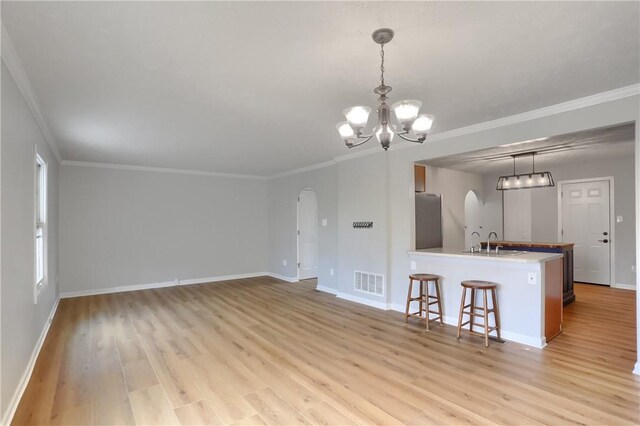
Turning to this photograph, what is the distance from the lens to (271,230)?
27.0 feet

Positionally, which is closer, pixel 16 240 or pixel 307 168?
pixel 16 240

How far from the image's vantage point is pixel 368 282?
5418 millimetres

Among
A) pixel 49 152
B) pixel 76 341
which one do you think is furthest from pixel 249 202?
pixel 76 341

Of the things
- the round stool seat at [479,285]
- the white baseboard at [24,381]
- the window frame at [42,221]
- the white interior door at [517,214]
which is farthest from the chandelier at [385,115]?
the white interior door at [517,214]

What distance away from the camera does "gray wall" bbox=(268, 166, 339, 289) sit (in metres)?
6.36

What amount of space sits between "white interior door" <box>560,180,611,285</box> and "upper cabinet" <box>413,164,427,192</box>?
3.96 metres

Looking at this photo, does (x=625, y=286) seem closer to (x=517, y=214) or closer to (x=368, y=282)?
(x=517, y=214)

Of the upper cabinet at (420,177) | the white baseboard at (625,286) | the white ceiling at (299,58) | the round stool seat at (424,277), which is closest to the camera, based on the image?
the white ceiling at (299,58)

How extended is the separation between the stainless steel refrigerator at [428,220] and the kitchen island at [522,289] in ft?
2.51

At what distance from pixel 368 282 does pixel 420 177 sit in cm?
185

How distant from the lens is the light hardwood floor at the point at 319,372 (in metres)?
2.37

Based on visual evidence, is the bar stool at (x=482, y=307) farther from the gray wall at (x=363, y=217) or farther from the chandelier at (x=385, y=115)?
the chandelier at (x=385, y=115)

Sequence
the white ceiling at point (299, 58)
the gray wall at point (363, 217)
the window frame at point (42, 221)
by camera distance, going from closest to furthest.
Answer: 1. the white ceiling at point (299, 58)
2. the window frame at point (42, 221)
3. the gray wall at point (363, 217)

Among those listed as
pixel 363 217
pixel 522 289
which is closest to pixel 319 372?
pixel 522 289
